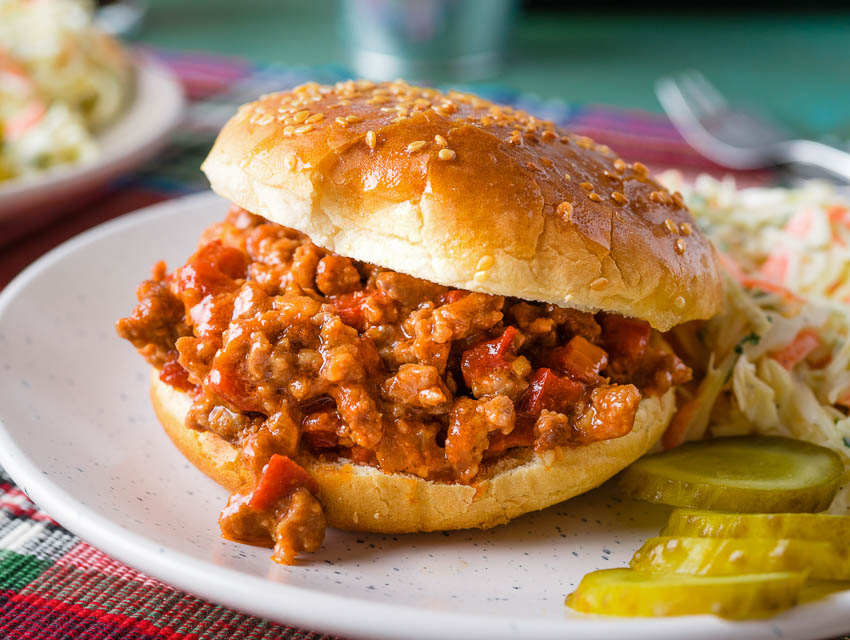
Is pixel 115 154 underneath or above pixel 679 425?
underneath

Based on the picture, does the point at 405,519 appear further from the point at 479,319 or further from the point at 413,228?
the point at 413,228

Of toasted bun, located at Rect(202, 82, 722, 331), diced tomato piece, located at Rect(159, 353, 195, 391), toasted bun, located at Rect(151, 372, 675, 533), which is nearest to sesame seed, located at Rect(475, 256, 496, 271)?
toasted bun, located at Rect(202, 82, 722, 331)

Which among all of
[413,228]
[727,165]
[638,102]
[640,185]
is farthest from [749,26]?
[413,228]

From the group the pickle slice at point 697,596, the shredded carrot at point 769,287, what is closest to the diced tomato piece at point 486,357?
the pickle slice at point 697,596

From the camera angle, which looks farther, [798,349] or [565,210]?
[798,349]

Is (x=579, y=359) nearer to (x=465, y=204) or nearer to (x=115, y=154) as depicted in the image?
(x=465, y=204)

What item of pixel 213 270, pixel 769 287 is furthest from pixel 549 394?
pixel 769 287

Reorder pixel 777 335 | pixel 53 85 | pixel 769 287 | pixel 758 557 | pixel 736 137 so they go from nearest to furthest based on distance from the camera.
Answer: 1. pixel 758 557
2. pixel 777 335
3. pixel 769 287
4. pixel 53 85
5. pixel 736 137

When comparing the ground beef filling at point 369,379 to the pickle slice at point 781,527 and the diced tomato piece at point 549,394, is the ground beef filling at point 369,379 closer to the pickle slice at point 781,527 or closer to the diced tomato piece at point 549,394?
the diced tomato piece at point 549,394
